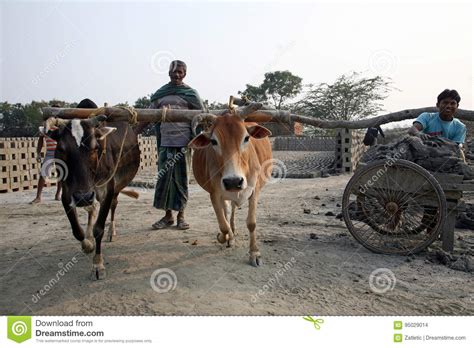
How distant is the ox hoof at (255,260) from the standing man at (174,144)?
1713 mm

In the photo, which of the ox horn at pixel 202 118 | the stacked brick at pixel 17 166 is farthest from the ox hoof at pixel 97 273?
the stacked brick at pixel 17 166

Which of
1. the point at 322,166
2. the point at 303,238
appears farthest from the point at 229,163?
the point at 322,166

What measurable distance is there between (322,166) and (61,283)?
1112cm

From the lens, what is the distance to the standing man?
5.36m

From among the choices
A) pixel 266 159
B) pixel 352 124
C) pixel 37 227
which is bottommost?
pixel 37 227

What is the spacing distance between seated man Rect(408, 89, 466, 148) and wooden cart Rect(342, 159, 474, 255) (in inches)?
30.5

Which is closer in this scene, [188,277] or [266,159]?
[188,277]

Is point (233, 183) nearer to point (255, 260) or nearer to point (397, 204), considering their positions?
point (255, 260)

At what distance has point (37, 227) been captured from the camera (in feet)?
19.1

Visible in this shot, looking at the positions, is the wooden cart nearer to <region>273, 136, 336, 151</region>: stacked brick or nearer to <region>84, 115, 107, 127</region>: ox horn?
<region>84, 115, 107, 127</region>: ox horn

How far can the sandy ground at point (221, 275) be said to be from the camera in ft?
10.0

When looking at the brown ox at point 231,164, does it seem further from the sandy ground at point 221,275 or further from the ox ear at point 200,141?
the sandy ground at point 221,275
